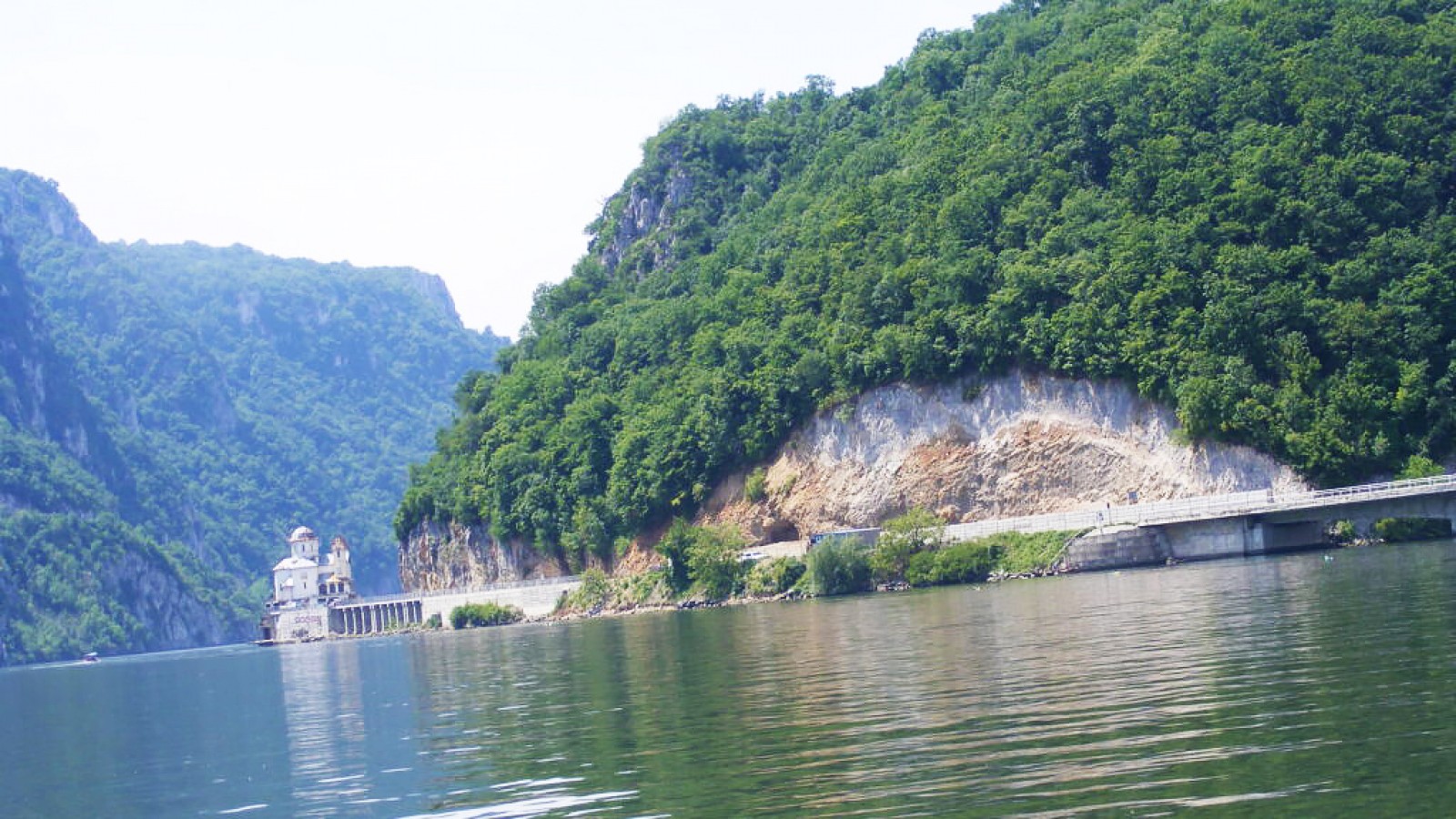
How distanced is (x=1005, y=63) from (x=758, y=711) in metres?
124

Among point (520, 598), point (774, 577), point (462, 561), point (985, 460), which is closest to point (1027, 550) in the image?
point (985, 460)

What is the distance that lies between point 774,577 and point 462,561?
202ft

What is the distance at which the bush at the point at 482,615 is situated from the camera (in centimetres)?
13925

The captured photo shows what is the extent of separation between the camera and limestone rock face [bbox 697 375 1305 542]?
96188mm

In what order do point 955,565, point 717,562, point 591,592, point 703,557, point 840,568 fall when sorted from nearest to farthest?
point 955,565
point 840,568
point 717,562
point 703,557
point 591,592

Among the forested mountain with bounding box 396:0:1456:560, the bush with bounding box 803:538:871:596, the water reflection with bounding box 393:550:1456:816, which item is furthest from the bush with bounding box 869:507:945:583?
the water reflection with bounding box 393:550:1456:816

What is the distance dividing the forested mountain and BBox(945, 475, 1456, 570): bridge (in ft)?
17.1

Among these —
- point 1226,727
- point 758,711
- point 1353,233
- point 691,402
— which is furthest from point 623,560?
point 1226,727

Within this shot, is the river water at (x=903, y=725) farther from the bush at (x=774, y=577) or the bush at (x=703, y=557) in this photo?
the bush at (x=703, y=557)

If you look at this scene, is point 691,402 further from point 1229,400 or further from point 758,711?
point 758,711

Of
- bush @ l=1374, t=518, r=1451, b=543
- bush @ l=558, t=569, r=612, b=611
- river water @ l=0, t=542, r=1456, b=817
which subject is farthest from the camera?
bush @ l=558, t=569, r=612, b=611

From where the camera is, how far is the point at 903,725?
29.9 metres

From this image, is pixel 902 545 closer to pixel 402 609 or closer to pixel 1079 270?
pixel 1079 270

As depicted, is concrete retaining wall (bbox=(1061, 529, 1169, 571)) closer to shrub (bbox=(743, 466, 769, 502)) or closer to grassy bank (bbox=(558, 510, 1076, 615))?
grassy bank (bbox=(558, 510, 1076, 615))
